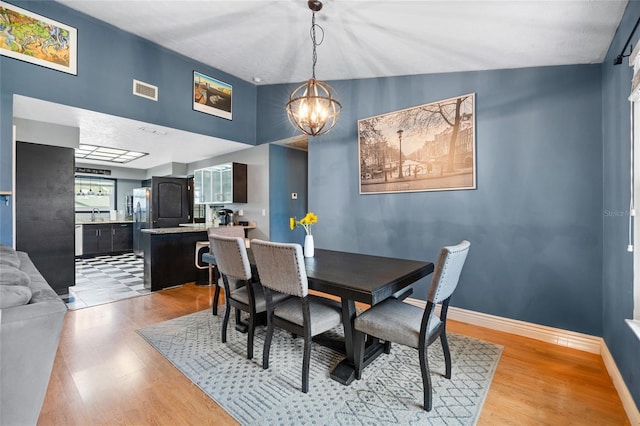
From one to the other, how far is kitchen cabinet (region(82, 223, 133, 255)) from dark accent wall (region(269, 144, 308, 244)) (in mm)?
4723

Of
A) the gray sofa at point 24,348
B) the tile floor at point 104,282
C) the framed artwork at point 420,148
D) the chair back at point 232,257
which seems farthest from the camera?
the tile floor at point 104,282

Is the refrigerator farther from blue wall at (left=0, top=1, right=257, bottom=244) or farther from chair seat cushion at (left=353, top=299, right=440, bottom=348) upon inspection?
chair seat cushion at (left=353, top=299, right=440, bottom=348)

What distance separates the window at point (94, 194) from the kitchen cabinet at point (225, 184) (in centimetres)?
412

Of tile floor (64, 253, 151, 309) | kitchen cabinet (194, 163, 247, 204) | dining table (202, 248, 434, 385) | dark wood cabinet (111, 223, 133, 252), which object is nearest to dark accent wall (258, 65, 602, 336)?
dining table (202, 248, 434, 385)

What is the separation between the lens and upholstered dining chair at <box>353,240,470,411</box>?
5.54ft

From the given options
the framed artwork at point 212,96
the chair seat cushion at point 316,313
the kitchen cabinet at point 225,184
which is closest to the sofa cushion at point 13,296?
the chair seat cushion at point 316,313

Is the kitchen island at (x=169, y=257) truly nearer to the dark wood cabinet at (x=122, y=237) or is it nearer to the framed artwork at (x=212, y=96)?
the framed artwork at (x=212, y=96)

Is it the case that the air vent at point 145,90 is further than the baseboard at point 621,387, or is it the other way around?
the air vent at point 145,90

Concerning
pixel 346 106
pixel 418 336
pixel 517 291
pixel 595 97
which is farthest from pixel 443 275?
pixel 346 106

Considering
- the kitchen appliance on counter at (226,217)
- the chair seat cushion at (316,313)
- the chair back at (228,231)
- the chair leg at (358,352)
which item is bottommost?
the chair leg at (358,352)

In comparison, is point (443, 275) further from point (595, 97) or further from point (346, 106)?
point (346, 106)

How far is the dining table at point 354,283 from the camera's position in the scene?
175 centimetres

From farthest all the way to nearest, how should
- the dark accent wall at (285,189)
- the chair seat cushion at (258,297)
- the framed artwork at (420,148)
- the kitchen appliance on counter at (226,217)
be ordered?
the kitchen appliance on counter at (226,217) < the dark accent wall at (285,189) < the framed artwork at (420,148) < the chair seat cushion at (258,297)

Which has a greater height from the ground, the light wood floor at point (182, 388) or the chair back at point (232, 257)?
the chair back at point (232, 257)
